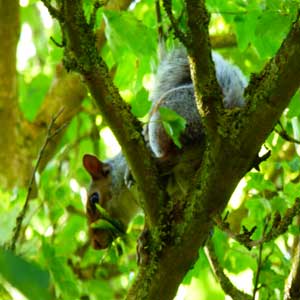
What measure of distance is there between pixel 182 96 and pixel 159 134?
0.55 feet

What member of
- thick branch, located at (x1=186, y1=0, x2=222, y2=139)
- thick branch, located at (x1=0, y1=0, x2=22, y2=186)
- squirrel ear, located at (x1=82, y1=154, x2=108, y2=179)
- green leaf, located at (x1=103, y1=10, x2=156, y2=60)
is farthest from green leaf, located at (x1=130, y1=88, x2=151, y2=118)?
thick branch, located at (x1=0, y1=0, x2=22, y2=186)

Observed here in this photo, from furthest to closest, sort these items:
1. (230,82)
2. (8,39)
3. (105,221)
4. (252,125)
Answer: (8,39) < (230,82) < (105,221) < (252,125)

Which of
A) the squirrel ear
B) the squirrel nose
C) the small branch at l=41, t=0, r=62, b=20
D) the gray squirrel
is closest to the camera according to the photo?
the small branch at l=41, t=0, r=62, b=20

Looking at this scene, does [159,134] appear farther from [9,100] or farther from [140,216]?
[9,100]

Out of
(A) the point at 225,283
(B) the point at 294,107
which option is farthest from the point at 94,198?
(B) the point at 294,107

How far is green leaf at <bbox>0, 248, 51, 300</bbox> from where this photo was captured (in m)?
0.25

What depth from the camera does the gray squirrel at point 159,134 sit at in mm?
1855

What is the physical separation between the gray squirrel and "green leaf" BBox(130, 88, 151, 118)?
13 centimetres

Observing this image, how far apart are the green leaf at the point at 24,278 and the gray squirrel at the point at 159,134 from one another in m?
1.21

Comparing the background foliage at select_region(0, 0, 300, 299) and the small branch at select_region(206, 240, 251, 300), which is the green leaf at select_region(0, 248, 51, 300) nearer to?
the background foliage at select_region(0, 0, 300, 299)

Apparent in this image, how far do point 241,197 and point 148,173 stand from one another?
1.69m

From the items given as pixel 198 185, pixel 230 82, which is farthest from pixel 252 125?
pixel 230 82

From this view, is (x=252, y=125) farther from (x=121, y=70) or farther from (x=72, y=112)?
(x=72, y=112)

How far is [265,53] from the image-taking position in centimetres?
150
